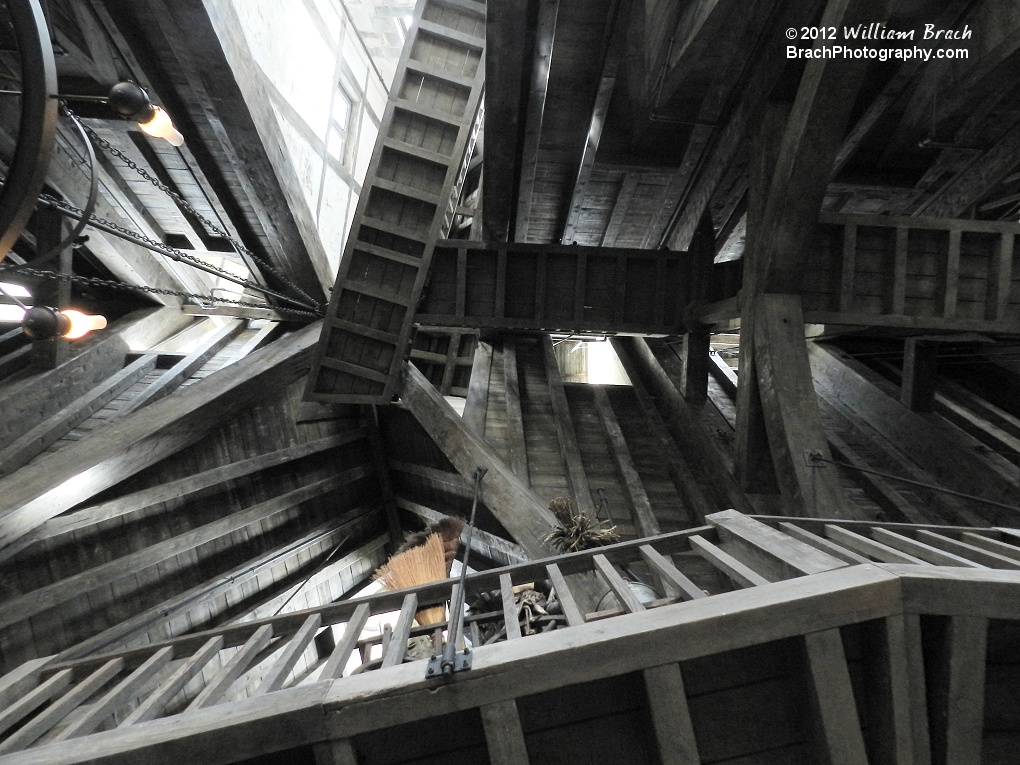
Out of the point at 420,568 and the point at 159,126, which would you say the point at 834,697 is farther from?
the point at 159,126

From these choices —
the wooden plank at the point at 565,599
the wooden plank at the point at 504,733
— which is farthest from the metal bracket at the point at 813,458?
the wooden plank at the point at 504,733

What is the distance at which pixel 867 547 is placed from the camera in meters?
2.55

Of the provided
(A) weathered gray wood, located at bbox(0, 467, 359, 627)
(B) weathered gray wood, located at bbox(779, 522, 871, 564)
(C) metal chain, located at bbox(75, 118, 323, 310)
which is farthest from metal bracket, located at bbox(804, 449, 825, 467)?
(A) weathered gray wood, located at bbox(0, 467, 359, 627)

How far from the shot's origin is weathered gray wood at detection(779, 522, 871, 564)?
2117 mm

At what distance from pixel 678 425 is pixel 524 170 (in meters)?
4.11

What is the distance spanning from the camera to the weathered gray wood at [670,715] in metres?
1.75

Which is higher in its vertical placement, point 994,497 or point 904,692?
point 904,692

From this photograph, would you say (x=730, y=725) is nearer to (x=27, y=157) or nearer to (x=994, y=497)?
(x=27, y=157)

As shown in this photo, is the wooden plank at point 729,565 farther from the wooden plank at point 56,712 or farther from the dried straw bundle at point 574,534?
the wooden plank at point 56,712

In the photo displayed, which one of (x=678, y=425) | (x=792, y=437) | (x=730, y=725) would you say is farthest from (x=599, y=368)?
(x=730, y=725)

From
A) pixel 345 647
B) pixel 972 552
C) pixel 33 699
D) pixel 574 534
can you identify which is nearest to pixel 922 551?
pixel 972 552

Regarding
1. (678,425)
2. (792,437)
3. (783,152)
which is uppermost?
(783,152)

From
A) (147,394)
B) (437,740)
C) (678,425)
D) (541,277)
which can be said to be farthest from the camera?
(678,425)

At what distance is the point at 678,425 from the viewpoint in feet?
23.3
